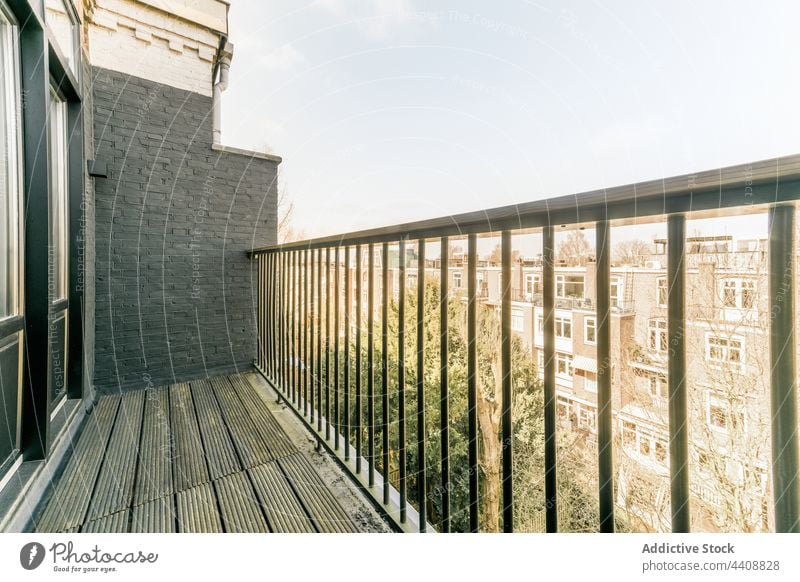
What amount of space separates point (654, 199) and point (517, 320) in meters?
0.41

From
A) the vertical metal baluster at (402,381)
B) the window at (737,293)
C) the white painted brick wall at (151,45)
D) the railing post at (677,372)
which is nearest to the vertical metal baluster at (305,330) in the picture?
the vertical metal baluster at (402,381)

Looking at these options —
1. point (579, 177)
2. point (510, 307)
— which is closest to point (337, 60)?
point (579, 177)

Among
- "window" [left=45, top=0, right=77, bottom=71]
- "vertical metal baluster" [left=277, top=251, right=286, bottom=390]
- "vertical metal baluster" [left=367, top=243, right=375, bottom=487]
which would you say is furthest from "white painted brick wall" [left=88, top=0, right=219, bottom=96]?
"vertical metal baluster" [left=367, top=243, right=375, bottom=487]

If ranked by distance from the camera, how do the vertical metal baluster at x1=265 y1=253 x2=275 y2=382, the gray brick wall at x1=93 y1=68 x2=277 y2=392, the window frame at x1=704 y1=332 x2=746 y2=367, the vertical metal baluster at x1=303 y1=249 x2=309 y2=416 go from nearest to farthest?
the window frame at x1=704 y1=332 x2=746 y2=367
the vertical metal baluster at x1=303 y1=249 x2=309 y2=416
the vertical metal baluster at x1=265 y1=253 x2=275 y2=382
the gray brick wall at x1=93 y1=68 x2=277 y2=392

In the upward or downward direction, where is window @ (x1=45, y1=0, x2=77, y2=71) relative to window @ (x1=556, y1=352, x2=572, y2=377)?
upward

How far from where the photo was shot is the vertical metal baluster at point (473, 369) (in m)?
0.88

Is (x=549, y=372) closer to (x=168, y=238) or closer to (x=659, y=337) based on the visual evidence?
(x=659, y=337)

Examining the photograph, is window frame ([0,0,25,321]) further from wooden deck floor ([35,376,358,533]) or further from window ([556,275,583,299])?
window ([556,275,583,299])

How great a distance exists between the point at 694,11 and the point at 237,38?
345 centimetres

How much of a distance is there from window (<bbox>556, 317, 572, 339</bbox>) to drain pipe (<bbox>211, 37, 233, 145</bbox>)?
3.34 meters

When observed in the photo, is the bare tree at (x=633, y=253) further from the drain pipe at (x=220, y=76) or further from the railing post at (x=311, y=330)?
the drain pipe at (x=220, y=76)

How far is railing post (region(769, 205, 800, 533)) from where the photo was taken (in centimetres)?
49

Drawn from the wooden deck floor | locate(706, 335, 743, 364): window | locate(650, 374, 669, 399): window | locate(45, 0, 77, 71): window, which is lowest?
the wooden deck floor

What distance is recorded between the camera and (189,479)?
1.42 meters
